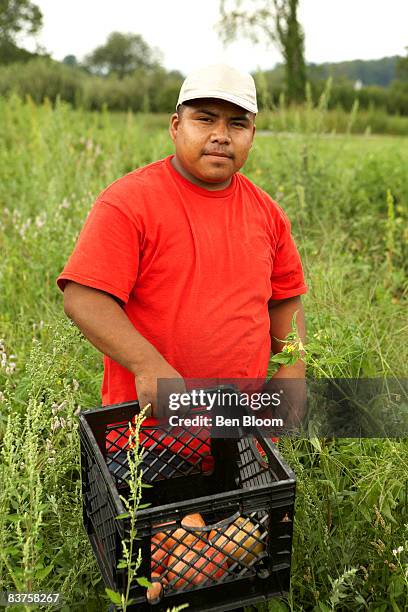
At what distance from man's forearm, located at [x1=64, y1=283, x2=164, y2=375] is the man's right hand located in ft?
0.07

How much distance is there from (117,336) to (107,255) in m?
0.24

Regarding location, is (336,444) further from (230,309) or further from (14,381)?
(14,381)

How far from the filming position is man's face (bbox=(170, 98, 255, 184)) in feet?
7.00

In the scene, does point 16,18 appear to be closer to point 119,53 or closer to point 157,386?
point 119,53

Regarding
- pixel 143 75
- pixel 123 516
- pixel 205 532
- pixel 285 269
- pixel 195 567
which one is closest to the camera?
pixel 123 516

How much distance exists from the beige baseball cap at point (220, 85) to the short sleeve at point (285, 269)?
0.50 m

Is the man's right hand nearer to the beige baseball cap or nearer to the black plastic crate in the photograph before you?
the black plastic crate

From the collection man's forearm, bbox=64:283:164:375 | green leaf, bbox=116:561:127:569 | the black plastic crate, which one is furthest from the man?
green leaf, bbox=116:561:127:569

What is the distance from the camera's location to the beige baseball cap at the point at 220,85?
6.83 ft

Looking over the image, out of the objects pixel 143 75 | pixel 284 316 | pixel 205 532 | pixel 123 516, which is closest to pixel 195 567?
pixel 205 532

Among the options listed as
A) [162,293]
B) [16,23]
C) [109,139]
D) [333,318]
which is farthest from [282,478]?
[16,23]

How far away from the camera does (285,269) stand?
2.49 meters

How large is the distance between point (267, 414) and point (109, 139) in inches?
211

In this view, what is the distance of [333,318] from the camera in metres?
3.14
